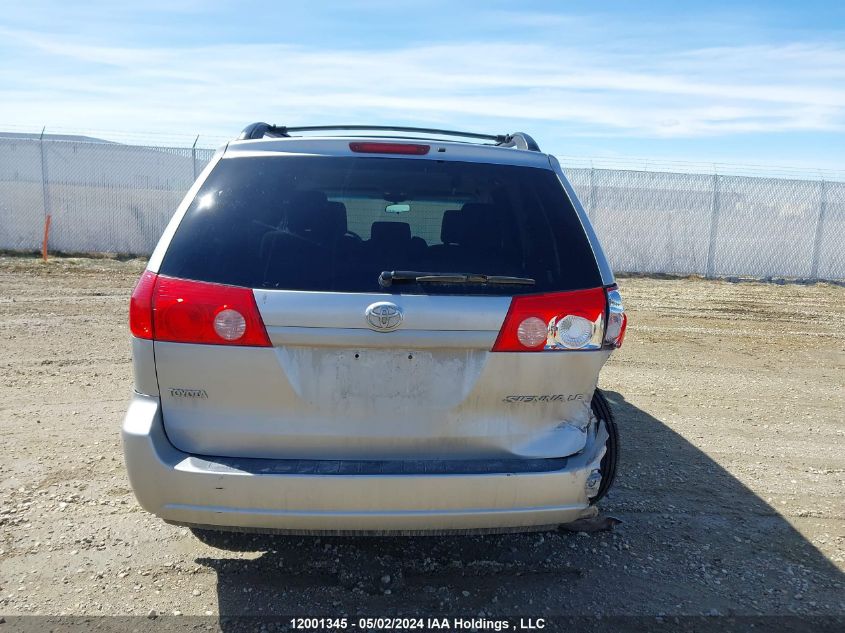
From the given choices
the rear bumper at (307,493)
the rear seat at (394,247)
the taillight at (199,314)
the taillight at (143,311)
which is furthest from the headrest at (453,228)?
the taillight at (143,311)

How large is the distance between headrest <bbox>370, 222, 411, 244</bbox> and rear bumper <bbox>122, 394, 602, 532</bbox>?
902 mm

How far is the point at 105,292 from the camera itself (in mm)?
11688

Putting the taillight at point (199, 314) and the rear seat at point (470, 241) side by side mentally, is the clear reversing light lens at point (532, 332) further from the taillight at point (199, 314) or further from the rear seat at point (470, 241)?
the taillight at point (199, 314)

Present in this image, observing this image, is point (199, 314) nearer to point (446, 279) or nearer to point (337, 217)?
point (337, 217)

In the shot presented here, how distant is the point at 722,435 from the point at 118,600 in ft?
14.4

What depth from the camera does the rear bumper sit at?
251 centimetres

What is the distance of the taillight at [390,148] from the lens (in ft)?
9.59

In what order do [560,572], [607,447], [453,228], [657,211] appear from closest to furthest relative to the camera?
1. [453,228]
2. [560,572]
3. [607,447]
4. [657,211]

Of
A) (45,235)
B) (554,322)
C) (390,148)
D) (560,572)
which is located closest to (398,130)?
(390,148)

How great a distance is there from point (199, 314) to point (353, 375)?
23.8 inches

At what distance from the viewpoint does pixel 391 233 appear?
9.11 feet

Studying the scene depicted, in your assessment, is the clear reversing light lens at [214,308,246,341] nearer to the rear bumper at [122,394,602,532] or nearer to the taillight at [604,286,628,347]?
the rear bumper at [122,394,602,532]

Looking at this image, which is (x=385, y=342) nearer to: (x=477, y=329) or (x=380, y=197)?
(x=477, y=329)

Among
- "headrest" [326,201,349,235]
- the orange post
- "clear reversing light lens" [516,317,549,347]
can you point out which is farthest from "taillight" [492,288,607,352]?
the orange post
